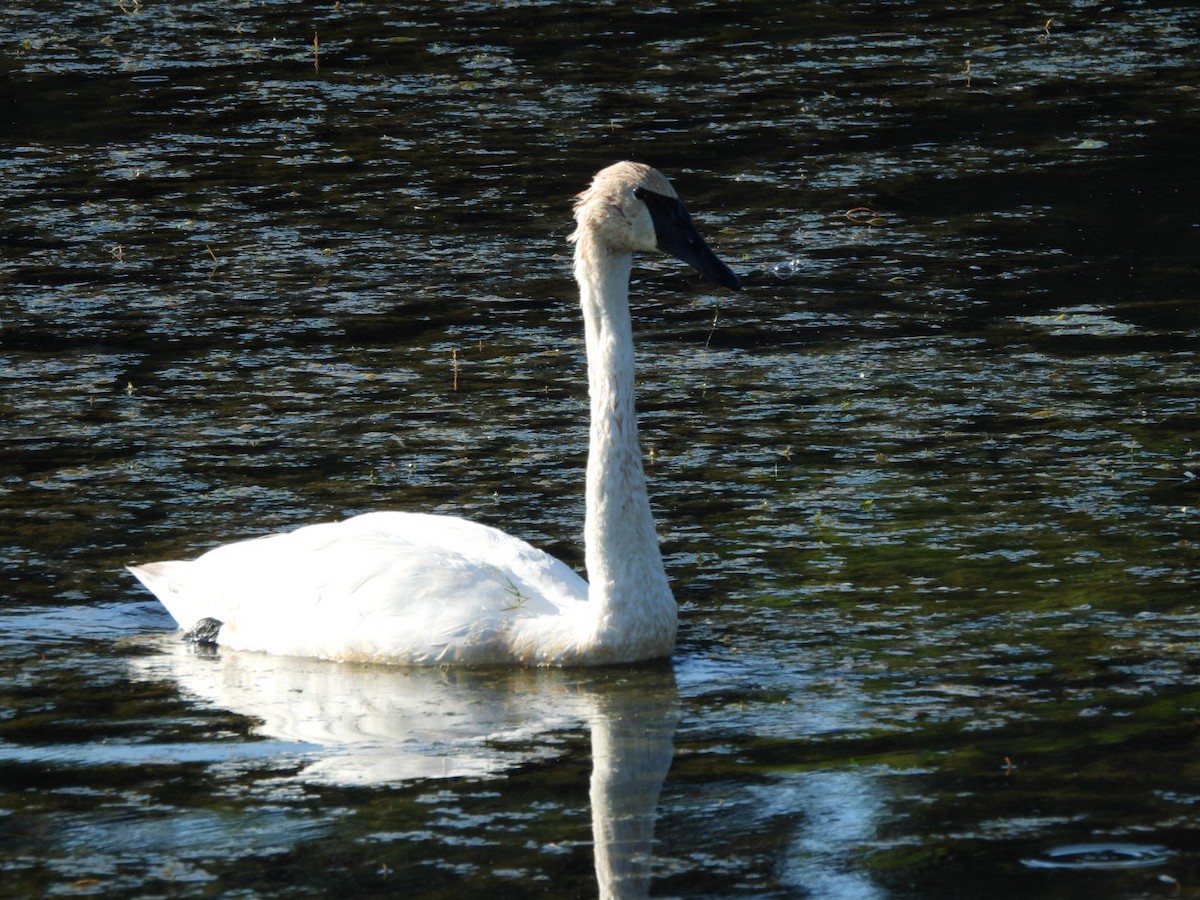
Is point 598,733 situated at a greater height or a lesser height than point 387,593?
lesser

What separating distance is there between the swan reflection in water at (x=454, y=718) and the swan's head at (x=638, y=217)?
5.08ft

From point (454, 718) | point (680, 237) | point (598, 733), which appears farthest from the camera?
point (680, 237)

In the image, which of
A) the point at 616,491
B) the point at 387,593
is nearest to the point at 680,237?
the point at 616,491

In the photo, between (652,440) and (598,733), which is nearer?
(598,733)

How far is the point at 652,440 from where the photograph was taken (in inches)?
428

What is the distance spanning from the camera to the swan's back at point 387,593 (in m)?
8.24

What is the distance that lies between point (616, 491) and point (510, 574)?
1.60 ft

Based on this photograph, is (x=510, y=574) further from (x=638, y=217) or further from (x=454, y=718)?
(x=638, y=217)

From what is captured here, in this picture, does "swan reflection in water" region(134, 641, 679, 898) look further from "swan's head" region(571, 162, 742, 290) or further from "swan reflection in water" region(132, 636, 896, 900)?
"swan's head" region(571, 162, 742, 290)

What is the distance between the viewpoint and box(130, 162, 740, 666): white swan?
8.20 metres

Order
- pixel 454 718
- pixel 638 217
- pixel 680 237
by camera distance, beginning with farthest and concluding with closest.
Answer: pixel 680 237 → pixel 638 217 → pixel 454 718

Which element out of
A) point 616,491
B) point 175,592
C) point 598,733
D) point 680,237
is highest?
point 680,237

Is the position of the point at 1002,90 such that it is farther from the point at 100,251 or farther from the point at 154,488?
the point at 154,488

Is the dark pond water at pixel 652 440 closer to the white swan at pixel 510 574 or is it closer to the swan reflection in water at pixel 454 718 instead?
the swan reflection in water at pixel 454 718
